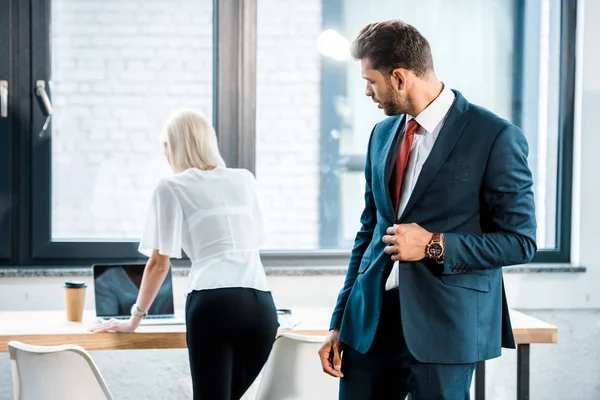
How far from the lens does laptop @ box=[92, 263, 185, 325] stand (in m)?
3.00

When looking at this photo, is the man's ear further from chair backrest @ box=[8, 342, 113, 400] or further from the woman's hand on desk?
the woman's hand on desk

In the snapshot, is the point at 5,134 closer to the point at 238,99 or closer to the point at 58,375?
the point at 238,99

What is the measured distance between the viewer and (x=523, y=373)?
9.21 feet

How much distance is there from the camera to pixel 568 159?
12.9 feet

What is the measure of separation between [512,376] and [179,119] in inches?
82.9

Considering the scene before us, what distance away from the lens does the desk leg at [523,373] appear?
2.80 metres

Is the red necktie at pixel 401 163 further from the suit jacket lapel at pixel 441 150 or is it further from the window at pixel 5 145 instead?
the window at pixel 5 145

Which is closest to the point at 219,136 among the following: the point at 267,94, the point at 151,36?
the point at 267,94

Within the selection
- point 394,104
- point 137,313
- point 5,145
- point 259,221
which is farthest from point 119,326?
point 394,104

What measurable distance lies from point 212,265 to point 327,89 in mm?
1469

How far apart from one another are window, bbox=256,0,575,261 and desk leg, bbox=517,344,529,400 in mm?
1221

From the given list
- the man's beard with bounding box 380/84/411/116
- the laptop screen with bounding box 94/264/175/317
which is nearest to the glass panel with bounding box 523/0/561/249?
the laptop screen with bounding box 94/264/175/317

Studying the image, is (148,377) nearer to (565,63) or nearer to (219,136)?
(219,136)

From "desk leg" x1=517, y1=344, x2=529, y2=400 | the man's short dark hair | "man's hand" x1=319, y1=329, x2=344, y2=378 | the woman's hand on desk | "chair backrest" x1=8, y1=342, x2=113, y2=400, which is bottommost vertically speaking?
"desk leg" x1=517, y1=344, x2=529, y2=400
